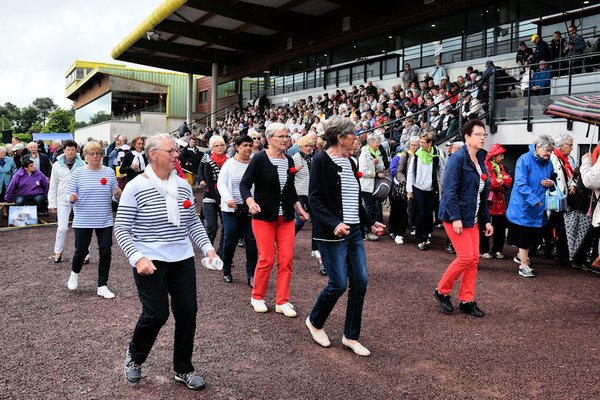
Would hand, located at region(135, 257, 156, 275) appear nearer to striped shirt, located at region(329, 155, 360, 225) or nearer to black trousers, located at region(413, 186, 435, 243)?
striped shirt, located at region(329, 155, 360, 225)

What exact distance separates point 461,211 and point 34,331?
4.37m

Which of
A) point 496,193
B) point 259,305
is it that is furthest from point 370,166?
point 259,305

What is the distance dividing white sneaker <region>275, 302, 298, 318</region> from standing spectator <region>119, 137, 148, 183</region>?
5046 millimetres

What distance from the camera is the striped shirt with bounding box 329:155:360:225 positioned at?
3943 millimetres

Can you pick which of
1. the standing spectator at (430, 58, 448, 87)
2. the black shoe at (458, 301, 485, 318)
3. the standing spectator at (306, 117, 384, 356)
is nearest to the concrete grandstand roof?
the standing spectator at (430, 58, 448, 87)

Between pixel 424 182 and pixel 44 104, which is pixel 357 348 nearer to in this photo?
pixel 424 182

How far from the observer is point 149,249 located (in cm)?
322

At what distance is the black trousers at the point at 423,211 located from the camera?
823cm

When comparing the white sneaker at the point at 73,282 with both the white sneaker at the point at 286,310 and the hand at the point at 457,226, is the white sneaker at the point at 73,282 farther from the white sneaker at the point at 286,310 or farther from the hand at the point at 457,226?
the hand at the point at 457,226

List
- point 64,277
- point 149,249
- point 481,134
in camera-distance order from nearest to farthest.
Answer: point 149,249
point 481,134
point 64,277

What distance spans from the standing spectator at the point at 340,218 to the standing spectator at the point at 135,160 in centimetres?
580

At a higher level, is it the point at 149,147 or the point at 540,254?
the point at 149,147

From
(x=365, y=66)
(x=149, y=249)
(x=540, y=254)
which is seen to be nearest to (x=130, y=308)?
(x=149, y=249)

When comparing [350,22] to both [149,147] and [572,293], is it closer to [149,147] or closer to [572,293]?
[572,293]
